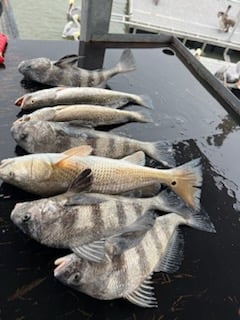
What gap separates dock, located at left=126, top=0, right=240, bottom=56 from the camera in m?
15.0

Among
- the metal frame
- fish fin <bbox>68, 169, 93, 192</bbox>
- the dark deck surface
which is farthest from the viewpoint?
the metal frame

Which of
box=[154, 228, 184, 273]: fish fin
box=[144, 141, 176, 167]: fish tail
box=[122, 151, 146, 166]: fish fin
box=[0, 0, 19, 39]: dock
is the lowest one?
box=[0, 0, 19, 39]: dock

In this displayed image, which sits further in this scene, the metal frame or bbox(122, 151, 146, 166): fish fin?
the metal frame

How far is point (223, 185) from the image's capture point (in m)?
3.13

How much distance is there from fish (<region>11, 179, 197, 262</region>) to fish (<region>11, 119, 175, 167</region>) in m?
0.61

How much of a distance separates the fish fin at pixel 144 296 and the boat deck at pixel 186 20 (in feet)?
47.1

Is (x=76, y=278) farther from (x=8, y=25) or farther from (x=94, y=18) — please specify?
(x=8, y=25)

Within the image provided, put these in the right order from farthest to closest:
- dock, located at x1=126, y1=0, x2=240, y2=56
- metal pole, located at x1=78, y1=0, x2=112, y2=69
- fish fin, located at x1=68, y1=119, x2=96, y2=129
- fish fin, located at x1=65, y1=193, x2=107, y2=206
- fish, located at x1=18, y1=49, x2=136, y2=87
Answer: dock, located at x1=126, y1=0, x2=240, y2=56 → metal pole, located at x1=78, y1=0, x2=112, y2=69 → fish, located at x1=18, y1=49, x2=136, y2=87 → fish fin, located at x1=68, y1=119, x2=96, y2=129 → fish fin, located at x1=65, y1=193, x2=107, y2=206

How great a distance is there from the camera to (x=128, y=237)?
203 cm

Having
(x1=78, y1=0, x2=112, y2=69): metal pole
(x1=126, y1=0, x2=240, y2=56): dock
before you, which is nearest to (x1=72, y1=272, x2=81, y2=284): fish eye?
(x1=78, y1=0, x2=112, y2=69): metal pole

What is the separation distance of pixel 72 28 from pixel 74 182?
42.3ft

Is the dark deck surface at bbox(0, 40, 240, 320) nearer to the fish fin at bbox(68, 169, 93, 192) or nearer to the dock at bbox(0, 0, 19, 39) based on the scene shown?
the fish fin at bbox(68, 169, 93, 192)

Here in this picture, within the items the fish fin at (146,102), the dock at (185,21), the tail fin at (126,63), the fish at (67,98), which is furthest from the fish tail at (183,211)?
the dock at (185,21)

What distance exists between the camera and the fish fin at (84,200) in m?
2.12
